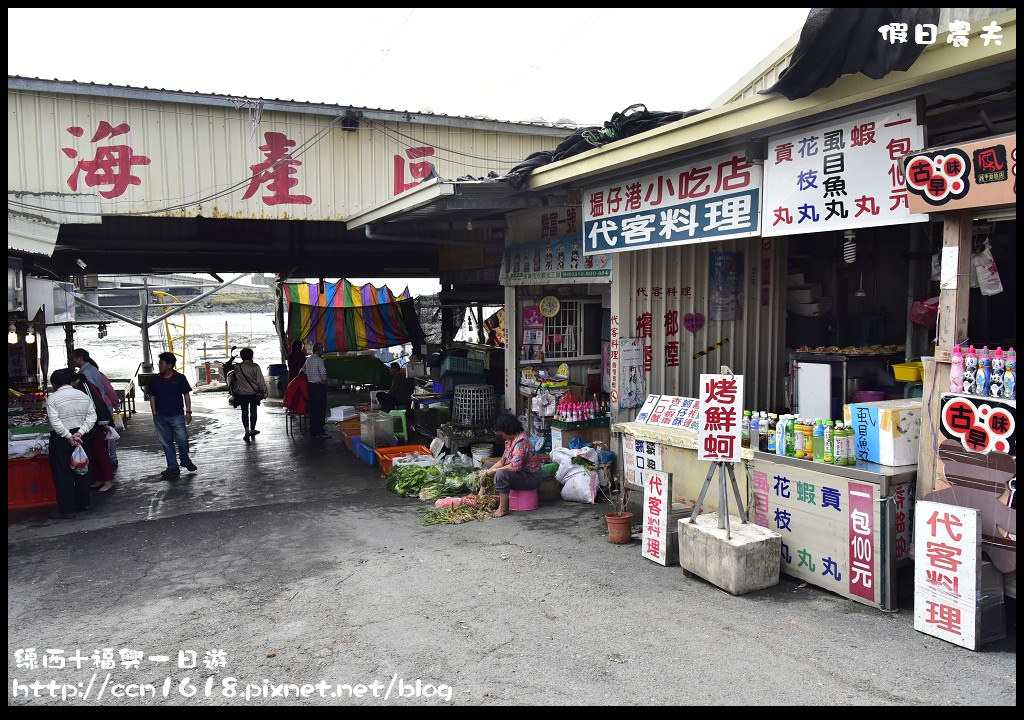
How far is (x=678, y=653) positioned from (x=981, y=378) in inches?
111

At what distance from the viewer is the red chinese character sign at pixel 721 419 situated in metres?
5.80

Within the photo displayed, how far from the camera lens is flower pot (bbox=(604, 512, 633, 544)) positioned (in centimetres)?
702

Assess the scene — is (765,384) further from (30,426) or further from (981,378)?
(30,426)

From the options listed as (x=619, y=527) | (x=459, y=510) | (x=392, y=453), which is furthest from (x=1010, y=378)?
(x=392, y=453)

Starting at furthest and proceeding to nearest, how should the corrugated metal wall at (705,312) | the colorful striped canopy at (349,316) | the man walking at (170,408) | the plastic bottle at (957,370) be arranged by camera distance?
the colorful striped canopy at (349,316)
the man walking at (170,408)
the corrugated metal wall at (705,312)
the plastic bottle at (957,370)

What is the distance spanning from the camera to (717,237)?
668 cm

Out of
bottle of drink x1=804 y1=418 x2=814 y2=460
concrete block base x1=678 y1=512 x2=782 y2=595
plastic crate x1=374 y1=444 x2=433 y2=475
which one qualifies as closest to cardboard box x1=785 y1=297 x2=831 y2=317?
bottle of drink x1=804 y1=418 x2=814 y2=460

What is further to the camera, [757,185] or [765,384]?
[765,384]

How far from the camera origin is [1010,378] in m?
4.60

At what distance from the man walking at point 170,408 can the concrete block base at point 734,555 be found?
780 cm

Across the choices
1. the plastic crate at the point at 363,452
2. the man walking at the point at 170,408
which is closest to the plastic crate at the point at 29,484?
the man walking at the point at 170,408

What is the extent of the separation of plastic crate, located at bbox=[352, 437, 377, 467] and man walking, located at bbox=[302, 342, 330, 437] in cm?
177

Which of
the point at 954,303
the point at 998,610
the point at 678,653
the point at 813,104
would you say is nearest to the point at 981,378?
the point at 954,303

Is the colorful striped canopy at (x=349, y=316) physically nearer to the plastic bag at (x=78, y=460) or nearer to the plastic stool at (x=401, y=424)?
the plastic stool at (x=401, y=424)
